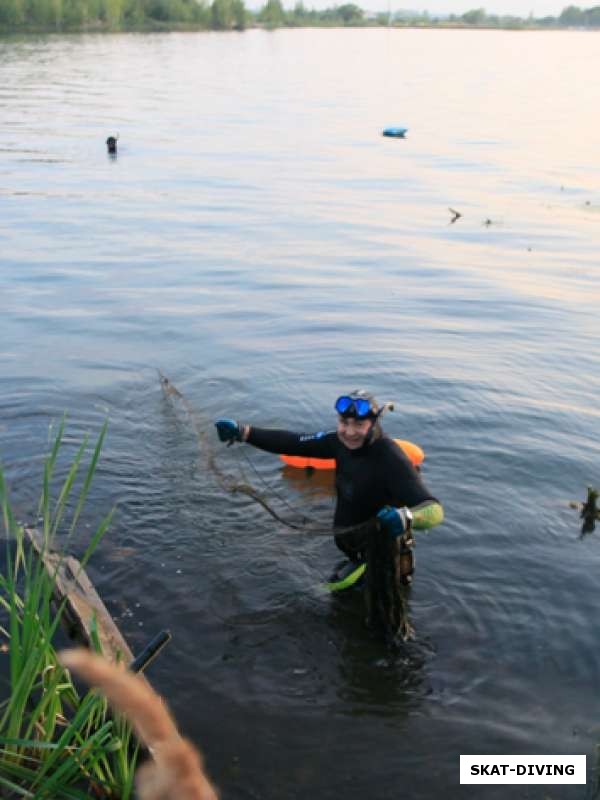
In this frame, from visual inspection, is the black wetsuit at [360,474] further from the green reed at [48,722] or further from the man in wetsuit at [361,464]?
the green reed at [48,722]

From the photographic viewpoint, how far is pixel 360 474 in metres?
6.39

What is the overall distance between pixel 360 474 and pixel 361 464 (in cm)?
8

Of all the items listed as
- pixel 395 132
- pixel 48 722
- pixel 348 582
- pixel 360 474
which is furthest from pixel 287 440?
pixel 395 132

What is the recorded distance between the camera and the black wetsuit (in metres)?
6.21

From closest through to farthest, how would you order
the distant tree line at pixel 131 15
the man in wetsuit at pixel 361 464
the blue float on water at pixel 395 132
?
the man in wetsuit at pixel 361 464
the blue float on water at pixel 395 132
the distant tree line at pixel 131 15

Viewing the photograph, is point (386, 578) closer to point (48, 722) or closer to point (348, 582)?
point (348, 582)

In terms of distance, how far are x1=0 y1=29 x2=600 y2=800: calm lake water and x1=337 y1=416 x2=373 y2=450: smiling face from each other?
50.9 inches

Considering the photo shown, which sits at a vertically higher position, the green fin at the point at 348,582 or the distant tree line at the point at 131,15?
the distant tree line at the point at 131,15

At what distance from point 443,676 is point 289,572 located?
1.63 m

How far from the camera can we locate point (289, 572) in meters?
7.14

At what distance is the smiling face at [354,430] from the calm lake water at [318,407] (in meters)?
1.29

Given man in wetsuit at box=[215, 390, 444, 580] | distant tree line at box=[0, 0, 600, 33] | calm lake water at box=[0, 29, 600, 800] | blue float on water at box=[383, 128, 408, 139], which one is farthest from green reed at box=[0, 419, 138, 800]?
distant tree line at box=[0, 0, 600, 33]

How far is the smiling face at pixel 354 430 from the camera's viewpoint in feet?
20.2

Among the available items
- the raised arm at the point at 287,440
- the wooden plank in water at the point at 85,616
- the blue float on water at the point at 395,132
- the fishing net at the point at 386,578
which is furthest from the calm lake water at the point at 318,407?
the blue float on water at the point at 395,132
